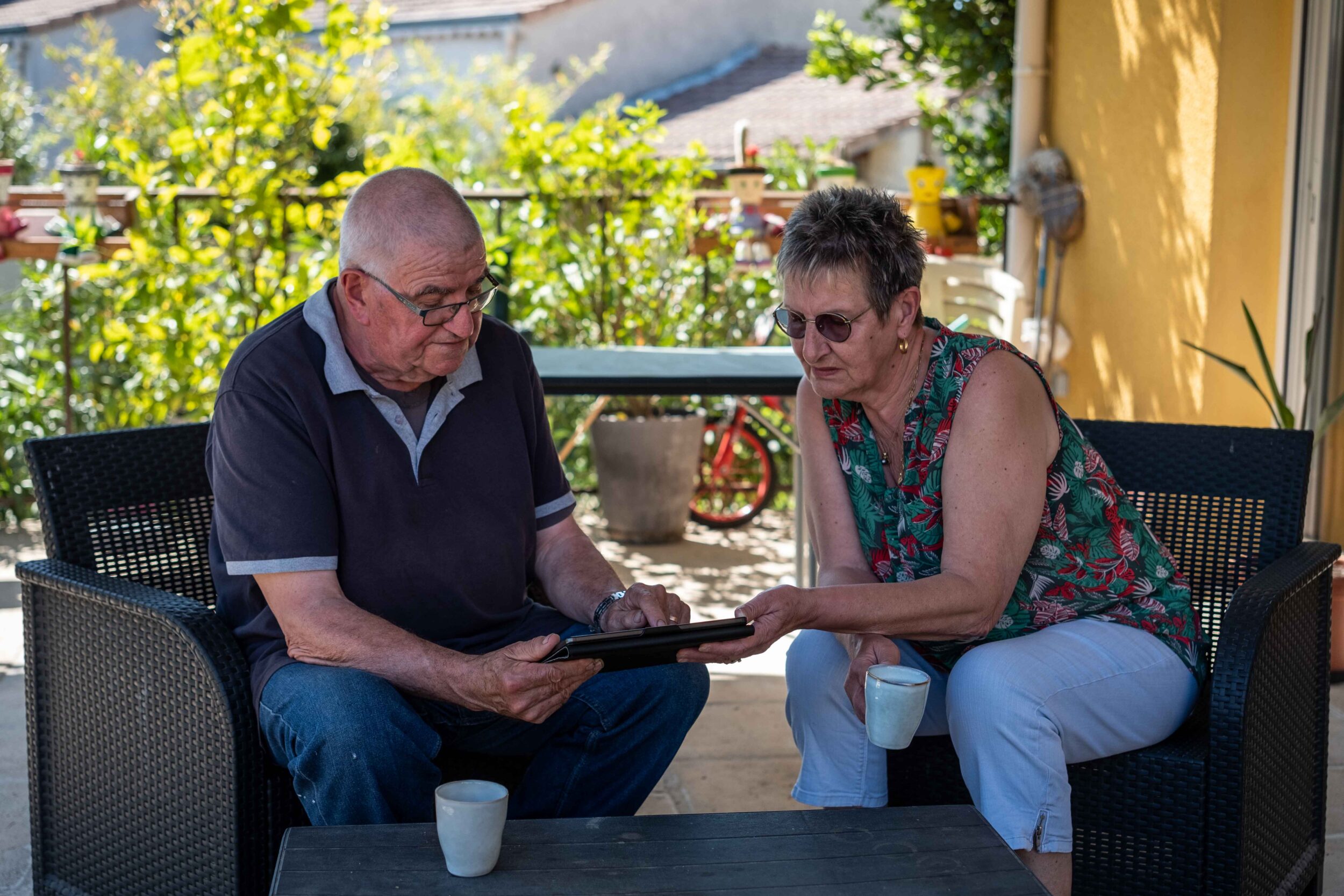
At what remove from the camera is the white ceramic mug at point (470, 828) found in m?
1.42

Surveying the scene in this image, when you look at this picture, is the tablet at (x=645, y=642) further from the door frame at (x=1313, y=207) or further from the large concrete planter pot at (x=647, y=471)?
the large concrete planter pot at (x=647, y=471)

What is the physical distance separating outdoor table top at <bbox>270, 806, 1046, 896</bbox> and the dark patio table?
1733 mm

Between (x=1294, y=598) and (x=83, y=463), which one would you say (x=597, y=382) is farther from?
(x=1294, y=598)

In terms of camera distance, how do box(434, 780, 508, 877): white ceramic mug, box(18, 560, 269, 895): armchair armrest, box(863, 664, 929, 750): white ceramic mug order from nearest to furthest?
1. box(434, 780, 508, 877): white ceramic mug
2. box(863, 664, 929, 750): white ceramic mug
3. box(18, 560, 269, 895): armchair armrest

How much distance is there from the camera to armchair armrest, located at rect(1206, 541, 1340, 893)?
6.11 ft

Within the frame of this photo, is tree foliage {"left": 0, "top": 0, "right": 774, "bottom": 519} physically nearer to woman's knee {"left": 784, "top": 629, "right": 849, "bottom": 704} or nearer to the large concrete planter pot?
the large concrete planter pot

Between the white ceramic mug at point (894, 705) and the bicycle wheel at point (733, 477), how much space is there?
3.74m

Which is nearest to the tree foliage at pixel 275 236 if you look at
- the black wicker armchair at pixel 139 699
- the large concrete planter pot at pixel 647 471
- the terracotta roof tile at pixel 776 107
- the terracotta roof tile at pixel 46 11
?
the large concrete planter pot at pixel 647 471

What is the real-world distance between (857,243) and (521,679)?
847mm

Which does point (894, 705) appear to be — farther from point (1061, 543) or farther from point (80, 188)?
point (80, 188)

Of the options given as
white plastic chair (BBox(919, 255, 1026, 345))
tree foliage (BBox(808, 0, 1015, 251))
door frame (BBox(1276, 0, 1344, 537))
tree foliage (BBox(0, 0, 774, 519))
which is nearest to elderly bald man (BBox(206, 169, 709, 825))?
white plastic chair (BBox(919, 255, 1026, 345))

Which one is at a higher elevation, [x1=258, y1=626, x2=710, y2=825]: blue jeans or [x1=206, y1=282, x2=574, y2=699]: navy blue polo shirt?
[x1=206, y1=282, x2=574, y2=699]: navy blue polo shirt

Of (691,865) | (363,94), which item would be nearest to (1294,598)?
(691,865)

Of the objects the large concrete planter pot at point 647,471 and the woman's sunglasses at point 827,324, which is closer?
the woman's sunglasses at point 827,324
